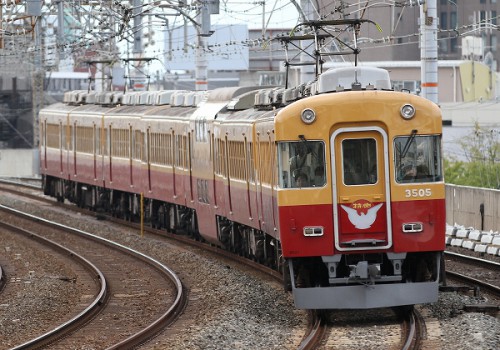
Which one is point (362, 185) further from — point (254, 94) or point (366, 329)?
point (254, 94)

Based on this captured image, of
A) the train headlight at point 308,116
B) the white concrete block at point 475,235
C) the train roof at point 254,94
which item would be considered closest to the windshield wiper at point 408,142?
the train roof at point 254,94

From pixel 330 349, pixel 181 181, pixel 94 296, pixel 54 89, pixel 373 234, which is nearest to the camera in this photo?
pixel 330 349

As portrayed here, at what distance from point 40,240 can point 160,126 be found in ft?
11.1

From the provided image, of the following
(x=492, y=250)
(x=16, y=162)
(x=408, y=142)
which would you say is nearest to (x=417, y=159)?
(x=408, y=142)

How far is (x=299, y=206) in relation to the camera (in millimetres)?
14375

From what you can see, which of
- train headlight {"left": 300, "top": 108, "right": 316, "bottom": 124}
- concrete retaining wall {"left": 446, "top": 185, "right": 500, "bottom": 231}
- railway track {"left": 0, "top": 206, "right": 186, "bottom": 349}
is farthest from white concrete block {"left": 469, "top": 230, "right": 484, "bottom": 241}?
train headlight {"left": 300, "top": 108, "right": 316, "bottom": 124}

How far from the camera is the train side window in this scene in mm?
14312

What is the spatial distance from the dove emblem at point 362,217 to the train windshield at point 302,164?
1.37ft

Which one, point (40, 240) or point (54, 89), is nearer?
point (40, 240)

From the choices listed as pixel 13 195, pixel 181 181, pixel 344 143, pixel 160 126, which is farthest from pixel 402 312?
pixel 13 195

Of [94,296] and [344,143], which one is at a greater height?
[344,143]

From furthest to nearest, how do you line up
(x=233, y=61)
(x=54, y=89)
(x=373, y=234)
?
(x=54, y=89) < (x=233, y=61) < (x=373, y=234)

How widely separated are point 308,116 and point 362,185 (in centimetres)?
92

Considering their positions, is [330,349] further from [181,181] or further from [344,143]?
[181,181]
